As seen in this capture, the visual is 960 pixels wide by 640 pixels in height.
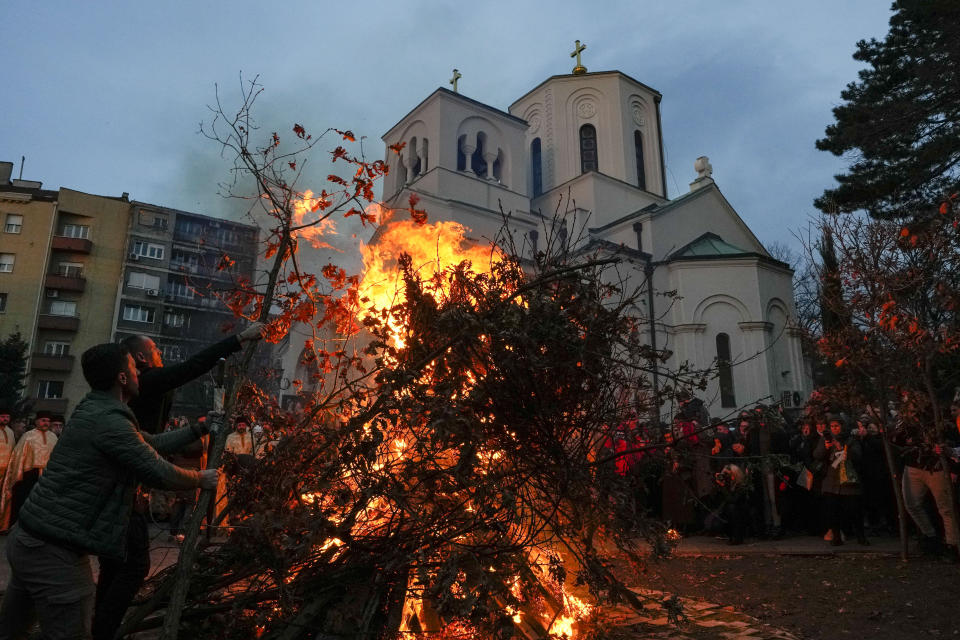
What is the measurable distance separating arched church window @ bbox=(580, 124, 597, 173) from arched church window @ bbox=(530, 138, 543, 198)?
7.42 ft

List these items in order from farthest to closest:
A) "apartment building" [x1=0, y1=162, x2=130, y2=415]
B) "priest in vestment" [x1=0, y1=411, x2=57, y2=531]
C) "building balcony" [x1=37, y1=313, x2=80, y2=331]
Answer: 1. "building balcony" [x1=37, y1=313, x2=80, y2=331]
2. "apartment building" [x1=0, y1=162, x2=130, y2=415]
3. "priest in vestment" [x1=0, y1=411, x2=57, y2=531]

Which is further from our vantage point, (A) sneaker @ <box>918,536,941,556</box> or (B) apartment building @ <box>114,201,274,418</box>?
(B) apartment building @ <box>114,201,274,418</box>

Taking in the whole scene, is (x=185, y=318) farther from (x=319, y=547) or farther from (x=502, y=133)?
(x=319, y=547)

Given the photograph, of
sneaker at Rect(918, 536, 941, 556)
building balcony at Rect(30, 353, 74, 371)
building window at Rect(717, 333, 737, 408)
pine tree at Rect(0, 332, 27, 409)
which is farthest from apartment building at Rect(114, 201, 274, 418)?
sneaker at Rect(918, 536, 941, 556)

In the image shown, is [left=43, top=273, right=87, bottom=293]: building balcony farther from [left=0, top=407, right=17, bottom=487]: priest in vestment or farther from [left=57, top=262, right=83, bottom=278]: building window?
[left=0, top=407, right=17, bottom=487]: priest in vestment

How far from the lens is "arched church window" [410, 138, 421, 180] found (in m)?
27.1

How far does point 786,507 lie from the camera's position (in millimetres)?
9727

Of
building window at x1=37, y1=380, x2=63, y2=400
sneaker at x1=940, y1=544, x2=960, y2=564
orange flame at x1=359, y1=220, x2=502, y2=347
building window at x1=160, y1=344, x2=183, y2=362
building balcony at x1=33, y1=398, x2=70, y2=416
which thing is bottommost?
sneaker at x1=940, y1=544, x2=960, y2=564

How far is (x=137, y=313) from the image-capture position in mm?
40844

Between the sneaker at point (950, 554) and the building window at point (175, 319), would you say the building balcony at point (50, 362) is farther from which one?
the sneaker at point (950, 554)

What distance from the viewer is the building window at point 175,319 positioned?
4275cm

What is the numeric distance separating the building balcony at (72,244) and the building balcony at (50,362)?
22.7 feet

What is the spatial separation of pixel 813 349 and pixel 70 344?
139ft

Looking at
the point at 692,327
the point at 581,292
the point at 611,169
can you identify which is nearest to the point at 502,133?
Answer: the point at 611,169
